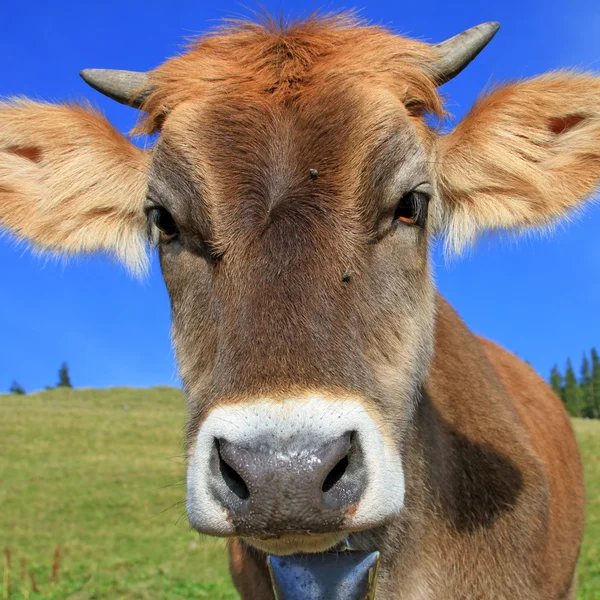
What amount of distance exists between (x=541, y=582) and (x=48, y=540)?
15.3 m

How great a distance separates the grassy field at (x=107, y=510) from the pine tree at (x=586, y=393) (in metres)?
76.7

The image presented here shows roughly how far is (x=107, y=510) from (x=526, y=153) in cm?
1859

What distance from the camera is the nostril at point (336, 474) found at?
2485mm

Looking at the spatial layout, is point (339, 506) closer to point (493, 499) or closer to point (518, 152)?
point (493, 499)

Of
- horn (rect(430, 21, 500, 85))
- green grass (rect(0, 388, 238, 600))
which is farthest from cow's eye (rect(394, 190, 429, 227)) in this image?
green grass (rect(0, 388, 238, 600))

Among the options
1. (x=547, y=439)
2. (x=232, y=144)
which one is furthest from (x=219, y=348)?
(x=547, y=439)

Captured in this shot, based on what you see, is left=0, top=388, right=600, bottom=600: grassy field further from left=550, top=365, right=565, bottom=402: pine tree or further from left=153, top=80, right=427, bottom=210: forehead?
left=550, top=365, right=565, bottom=402: pine tree

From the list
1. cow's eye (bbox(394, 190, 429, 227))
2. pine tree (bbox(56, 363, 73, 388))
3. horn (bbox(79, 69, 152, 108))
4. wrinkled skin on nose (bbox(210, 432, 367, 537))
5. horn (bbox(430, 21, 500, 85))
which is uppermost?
pine tree (bbox(56, 363, 73, 388))

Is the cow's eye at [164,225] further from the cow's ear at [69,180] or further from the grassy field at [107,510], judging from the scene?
the grassy field at [107,510]

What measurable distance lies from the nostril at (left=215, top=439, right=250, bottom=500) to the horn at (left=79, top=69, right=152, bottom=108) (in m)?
2.52

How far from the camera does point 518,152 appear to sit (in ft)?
13.6

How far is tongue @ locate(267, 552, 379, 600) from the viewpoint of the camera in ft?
10.2

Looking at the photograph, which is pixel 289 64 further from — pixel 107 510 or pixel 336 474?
pixel 107 510

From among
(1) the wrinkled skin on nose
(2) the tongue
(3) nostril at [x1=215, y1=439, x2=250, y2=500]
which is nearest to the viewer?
(1) the wrinkled skin on nose
